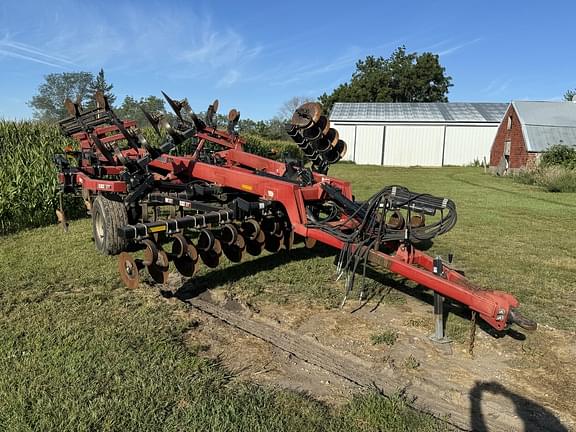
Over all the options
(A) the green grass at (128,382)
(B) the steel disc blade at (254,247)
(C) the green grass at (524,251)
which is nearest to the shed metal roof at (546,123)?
(C) the green grass at (524,251)

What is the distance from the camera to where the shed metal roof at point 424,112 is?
35219 millimetres

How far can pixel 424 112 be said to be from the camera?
1437 inches

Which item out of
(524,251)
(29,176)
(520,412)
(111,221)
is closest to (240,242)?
(111,221)

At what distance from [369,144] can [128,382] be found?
34.4 meters

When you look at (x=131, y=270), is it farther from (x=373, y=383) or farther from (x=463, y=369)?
(x=463, y=369)

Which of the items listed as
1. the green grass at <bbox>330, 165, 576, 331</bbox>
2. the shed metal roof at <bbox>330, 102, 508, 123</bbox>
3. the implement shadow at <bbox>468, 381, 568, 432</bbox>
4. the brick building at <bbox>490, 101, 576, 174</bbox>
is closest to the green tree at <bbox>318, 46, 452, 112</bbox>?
the shed metal roof at <bbox>330, 102, 508, 123</bbox>

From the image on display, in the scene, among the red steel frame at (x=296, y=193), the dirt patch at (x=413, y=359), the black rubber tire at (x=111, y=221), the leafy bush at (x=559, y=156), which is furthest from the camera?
the leafy bush at (x=559, y=156)

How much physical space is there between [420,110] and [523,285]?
33722mm

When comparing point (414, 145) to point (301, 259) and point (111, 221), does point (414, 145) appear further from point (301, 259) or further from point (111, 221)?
point (111, 221)

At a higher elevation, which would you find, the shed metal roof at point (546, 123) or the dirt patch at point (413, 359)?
the shed metal roof at point (546, 123)

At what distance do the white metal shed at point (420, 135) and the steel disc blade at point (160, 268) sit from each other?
108 ft

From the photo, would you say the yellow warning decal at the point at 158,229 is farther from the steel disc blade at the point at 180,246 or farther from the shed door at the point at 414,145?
the shed door at the point at 414,145

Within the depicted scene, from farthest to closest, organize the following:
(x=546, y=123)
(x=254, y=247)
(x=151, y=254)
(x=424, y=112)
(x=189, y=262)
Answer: (x=424, y=112) → (x=546, y=123) → (x=254, y=247) → (x=189, y=262) → (x=151, y=254)

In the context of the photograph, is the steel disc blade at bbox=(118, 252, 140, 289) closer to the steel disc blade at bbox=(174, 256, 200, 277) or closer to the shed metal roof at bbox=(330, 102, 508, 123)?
the steel disc blade at bbox=(174, 256, 200, 277)
